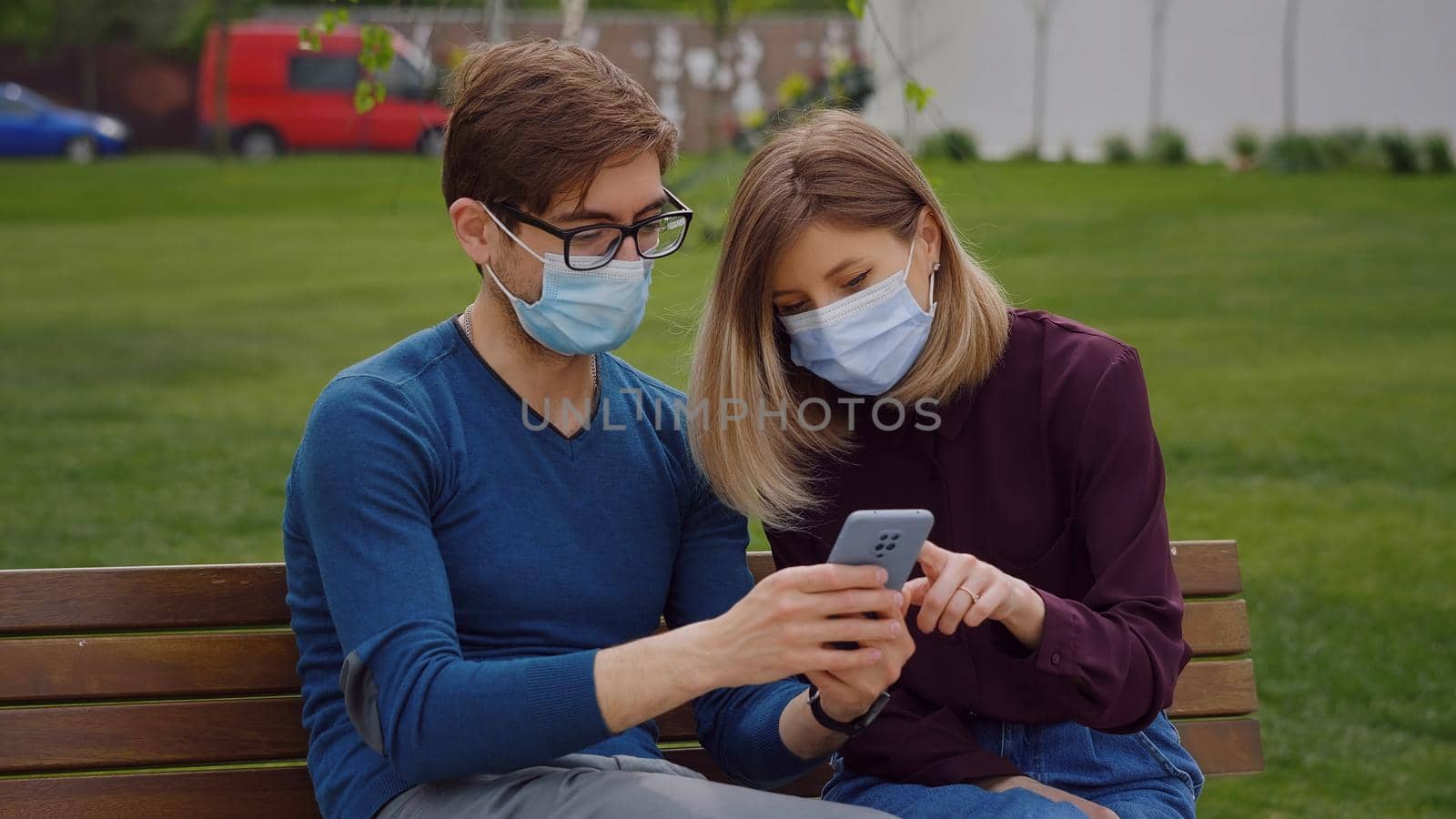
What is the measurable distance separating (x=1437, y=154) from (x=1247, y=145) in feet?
10.5

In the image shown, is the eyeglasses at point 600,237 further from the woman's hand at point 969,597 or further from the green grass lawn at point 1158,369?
the woman's hand at point 969,597

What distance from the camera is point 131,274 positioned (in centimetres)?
1678

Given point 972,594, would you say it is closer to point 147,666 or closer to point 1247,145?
point 147,666

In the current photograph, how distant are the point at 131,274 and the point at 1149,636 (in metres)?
15.9

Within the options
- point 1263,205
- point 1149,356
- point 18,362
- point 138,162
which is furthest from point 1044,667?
point 138,162

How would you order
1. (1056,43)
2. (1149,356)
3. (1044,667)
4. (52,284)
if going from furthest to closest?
1. (1056,43)
2. (52,284)
3. (1149,356)
4. (1044,667)

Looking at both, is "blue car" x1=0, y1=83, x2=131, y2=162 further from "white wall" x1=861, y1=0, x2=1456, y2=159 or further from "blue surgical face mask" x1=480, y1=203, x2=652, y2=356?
"blue surgical face mask" x1=480, y1=203, x2=652, y2=356

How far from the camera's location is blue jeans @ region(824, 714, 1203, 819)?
258 cm

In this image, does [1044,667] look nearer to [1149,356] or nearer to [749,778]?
[749,778]

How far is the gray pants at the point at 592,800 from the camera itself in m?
2.29

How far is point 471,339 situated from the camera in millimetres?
2646

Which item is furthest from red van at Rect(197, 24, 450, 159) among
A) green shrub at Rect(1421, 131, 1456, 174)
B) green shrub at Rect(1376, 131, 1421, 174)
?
green shrub at Rect(1421, 131, 1456, 174)

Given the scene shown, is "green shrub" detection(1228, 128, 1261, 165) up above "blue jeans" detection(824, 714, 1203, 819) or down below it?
below

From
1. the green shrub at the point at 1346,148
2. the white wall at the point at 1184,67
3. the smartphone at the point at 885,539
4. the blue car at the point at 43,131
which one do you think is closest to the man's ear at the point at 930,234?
the smartphone at the point at 885,539
